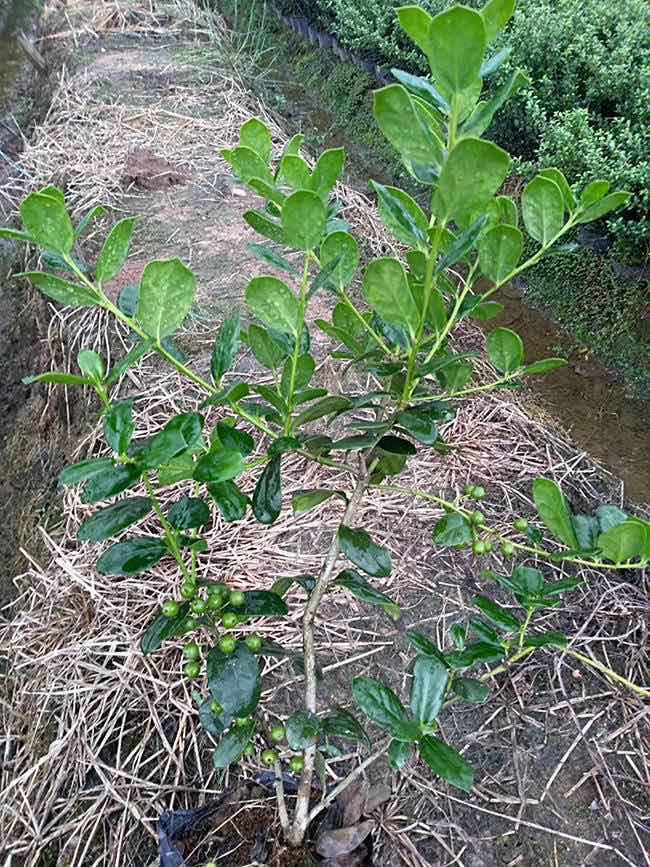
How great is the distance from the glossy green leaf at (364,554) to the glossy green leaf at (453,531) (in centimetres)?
10

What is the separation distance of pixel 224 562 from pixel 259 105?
2754 mm

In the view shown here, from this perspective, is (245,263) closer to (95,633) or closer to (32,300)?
(32,300)

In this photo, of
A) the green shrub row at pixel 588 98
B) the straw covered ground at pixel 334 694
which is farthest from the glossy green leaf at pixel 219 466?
the green shrub row at pixel 588 98

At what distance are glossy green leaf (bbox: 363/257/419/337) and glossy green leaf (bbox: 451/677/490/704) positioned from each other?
13.6 inches

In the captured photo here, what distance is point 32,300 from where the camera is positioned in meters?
2.60

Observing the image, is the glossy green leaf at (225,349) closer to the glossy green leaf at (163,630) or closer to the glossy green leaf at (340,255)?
the glossy green leaf at (340,255)

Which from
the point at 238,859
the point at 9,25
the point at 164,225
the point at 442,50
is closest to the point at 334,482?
the point at 238,859

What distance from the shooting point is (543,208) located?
0.60 meters

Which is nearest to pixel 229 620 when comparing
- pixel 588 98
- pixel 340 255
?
pixel 340 255

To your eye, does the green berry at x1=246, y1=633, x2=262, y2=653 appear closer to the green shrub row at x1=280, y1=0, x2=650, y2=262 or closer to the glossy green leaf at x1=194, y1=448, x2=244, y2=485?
the glossy green leaf at x1=194, y1=448, x2=244, y2=485

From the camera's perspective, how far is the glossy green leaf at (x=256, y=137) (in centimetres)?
67

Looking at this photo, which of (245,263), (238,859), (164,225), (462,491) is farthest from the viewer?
(164,225)

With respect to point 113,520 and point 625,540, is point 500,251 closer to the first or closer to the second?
point 625,540

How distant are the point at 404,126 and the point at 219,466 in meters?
0.28
